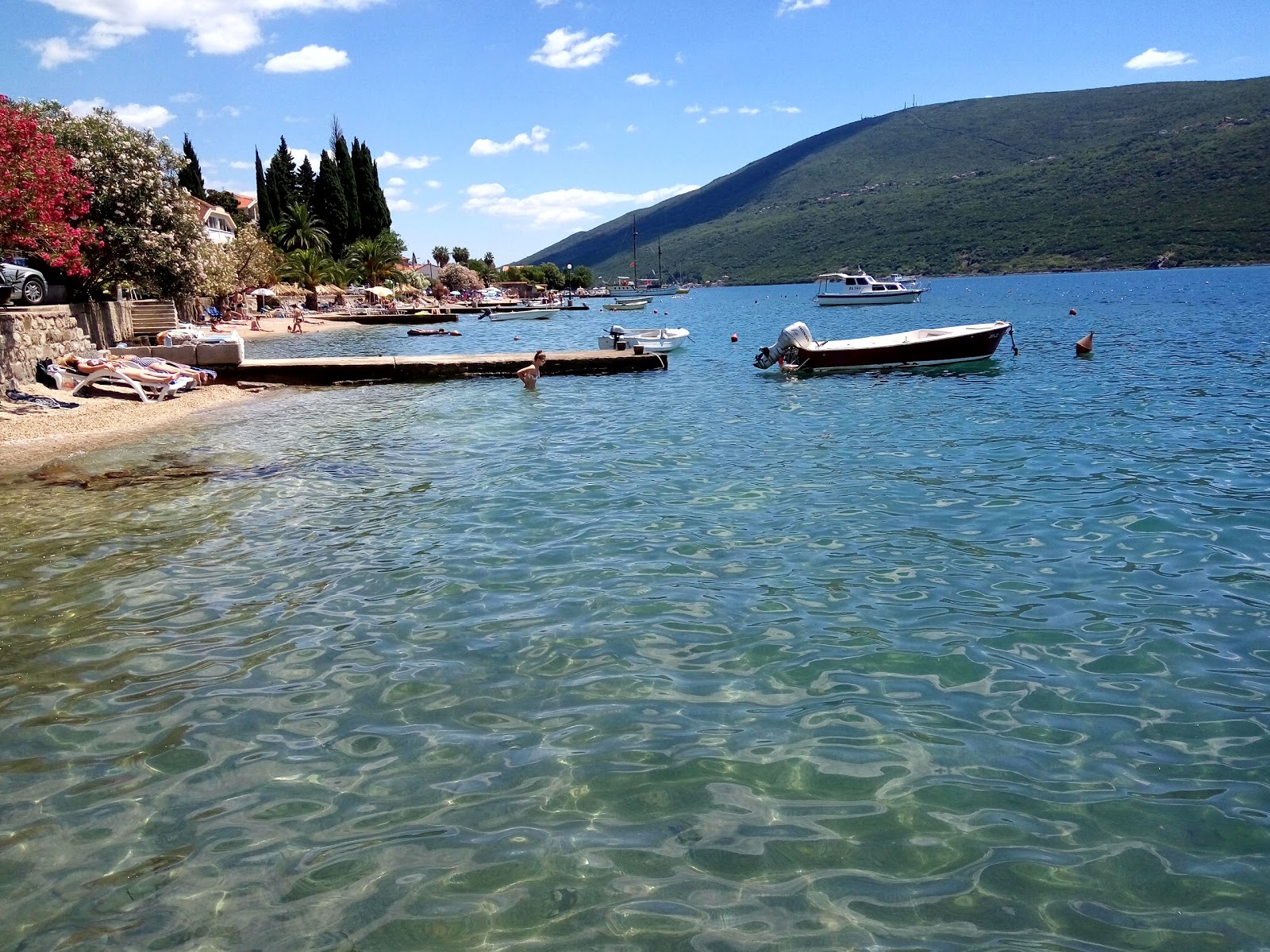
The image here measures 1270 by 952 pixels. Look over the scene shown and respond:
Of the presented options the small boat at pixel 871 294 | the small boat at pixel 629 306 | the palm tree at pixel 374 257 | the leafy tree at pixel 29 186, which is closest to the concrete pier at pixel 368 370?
the leafy tree at pixel 29 186

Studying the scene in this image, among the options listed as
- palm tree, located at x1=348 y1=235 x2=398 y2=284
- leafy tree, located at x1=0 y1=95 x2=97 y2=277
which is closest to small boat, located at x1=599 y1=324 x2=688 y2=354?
leafy tree, located at x1=0 y1=95 x2=97 y2=277

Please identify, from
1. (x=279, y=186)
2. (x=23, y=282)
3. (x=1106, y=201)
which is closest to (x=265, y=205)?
(x=279, y=186)

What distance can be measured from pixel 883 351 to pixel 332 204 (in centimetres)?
7448

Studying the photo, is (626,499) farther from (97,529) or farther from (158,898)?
(158,898)

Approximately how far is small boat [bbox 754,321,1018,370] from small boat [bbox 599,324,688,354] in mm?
8425

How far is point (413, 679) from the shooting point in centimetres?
587

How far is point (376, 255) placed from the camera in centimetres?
8600

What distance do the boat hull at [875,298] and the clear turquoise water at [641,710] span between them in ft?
217

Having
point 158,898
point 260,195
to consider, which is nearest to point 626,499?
point 158,898

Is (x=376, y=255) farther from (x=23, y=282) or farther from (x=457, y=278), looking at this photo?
(x=23, y=282)

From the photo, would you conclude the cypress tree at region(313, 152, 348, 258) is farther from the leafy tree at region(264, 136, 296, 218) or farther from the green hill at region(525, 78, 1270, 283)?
the green hill at region(525, 78, 1270, 283)

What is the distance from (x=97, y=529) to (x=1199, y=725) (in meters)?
10.5

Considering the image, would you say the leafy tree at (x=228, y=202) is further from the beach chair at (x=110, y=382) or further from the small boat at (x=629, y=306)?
the beach chair at (x=110, y=382)

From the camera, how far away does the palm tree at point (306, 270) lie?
242ft
